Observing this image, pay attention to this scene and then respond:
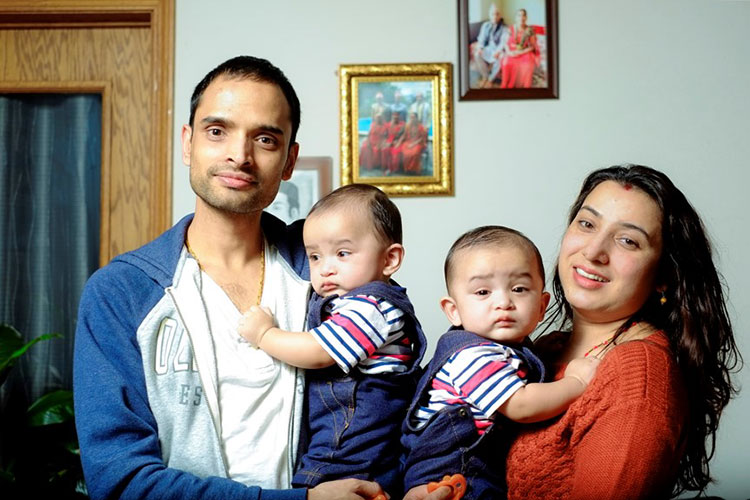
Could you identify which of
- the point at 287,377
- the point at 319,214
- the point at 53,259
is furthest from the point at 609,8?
the point at 53,259

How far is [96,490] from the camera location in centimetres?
143

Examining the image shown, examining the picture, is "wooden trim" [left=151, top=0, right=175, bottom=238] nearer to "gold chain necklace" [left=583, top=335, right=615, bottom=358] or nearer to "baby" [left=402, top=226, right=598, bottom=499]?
"baby" [left=402, top=226, right=598, bottom=499]

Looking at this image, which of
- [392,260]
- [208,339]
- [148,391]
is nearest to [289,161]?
[392,260]

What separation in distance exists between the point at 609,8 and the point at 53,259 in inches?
104

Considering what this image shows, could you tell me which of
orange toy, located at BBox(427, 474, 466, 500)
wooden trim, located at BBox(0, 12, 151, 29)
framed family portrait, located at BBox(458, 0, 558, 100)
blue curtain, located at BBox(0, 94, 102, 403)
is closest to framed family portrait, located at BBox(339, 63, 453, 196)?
framed family portrait, located at BBox(458, 0, 558, 100)

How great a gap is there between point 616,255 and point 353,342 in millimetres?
572

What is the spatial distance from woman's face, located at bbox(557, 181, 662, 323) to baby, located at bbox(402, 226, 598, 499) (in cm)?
9

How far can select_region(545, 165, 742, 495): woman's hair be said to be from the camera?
1496 millimetres

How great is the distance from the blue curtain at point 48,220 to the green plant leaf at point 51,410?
48 centimetres

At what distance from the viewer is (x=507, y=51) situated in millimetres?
3100

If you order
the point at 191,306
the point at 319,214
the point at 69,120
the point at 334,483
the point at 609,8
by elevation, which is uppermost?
the point at 609,8

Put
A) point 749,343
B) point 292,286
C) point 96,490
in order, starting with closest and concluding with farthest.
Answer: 1. point 96,490
2. point 292,286
3. point 749,343

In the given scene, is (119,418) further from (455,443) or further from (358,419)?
(455,443)

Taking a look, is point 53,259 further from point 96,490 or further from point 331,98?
point 96,490
